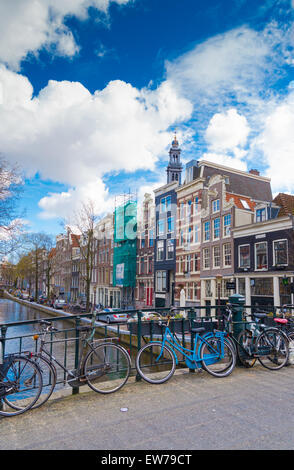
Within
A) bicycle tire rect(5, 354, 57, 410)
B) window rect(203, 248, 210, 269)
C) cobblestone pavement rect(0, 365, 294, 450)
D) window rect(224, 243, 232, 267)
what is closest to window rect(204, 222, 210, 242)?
window rect(203, 248, 210, 269)

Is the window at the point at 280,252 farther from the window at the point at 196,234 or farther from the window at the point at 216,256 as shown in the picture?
the window at the point at 196,234

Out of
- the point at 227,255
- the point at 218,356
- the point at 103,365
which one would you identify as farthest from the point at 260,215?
the point at 103,365

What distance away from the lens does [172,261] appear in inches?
1395

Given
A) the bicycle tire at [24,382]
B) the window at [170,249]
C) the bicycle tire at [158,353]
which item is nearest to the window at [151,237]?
the window at [170,249]

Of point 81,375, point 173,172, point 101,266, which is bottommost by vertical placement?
point 81,375

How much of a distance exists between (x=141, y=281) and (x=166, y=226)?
8223 mm

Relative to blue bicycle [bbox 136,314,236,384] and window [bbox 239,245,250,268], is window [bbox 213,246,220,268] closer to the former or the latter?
window [bbox 239,245,250,268]

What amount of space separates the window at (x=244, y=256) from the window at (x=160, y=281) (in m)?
12.0

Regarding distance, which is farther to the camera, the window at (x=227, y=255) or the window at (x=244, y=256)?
the window at (x=227, y=255)

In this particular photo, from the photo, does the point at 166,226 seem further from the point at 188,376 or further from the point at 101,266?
the point at 188,376

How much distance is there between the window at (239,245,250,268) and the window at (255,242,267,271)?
0.84m

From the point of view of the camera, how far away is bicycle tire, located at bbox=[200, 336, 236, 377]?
5.71 metres

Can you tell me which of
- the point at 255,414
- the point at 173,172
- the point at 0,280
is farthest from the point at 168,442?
the point at 0,280

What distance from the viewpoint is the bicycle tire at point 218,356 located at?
5.71 metres
